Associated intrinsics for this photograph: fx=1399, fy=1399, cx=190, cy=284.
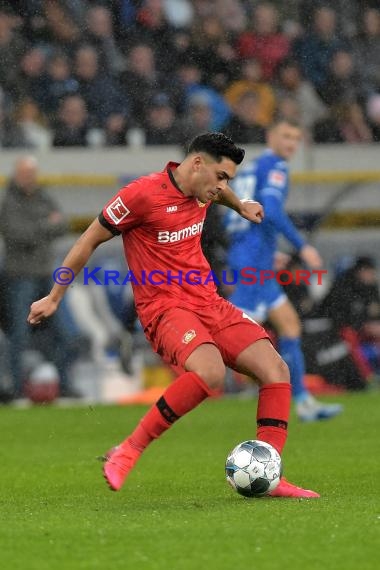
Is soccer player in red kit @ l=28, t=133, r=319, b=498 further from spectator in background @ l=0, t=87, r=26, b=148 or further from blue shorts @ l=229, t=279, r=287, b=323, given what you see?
spectator in background @ l=0, t=87, r=26, b=148

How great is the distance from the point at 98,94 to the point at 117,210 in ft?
28.9

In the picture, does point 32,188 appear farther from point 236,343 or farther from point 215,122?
point 236,343

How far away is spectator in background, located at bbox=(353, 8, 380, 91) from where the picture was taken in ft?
57.0

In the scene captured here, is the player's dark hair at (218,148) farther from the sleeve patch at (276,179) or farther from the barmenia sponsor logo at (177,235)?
the sleeve patch at (276,179)

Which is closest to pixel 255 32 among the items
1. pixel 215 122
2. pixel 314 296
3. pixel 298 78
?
pixel 298 78

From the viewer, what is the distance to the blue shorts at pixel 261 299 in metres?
11.2

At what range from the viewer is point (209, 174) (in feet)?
21.9

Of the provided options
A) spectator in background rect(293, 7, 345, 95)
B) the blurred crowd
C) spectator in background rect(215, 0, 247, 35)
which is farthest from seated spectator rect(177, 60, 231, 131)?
spectator in background rect(293, 7, 345, 95)

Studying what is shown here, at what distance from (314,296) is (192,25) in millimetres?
3930

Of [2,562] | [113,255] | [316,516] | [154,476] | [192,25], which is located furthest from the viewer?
[192,25]

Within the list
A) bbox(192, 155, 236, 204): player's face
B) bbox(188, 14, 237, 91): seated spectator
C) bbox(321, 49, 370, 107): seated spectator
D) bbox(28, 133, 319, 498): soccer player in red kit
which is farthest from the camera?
bbox(321, 49, 370, 107): seated spectator

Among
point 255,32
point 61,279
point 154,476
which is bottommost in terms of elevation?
point 154,476

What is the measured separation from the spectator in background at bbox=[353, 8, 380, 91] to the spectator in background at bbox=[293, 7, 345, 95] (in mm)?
422

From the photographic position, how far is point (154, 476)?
313 inches
